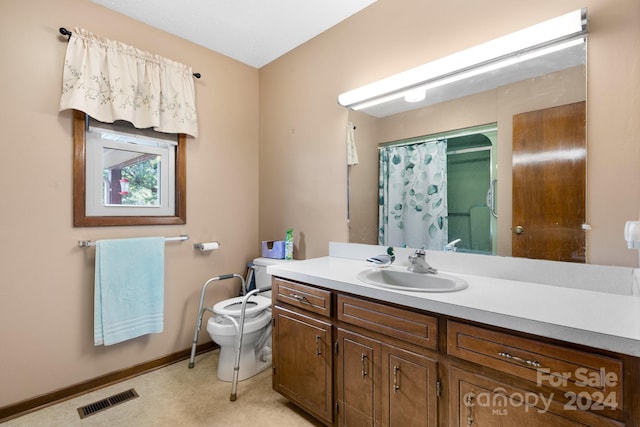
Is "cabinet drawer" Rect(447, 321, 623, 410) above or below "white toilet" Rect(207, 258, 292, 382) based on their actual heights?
above

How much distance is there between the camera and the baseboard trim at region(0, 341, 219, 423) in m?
1.73

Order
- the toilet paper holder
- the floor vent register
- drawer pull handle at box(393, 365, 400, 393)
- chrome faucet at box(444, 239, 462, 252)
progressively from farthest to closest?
the floor vent register, chrome faucet at box(444, 239, 462, 252), drawer pull handle at box(393, 365, 400, 393), the toilet paper holder

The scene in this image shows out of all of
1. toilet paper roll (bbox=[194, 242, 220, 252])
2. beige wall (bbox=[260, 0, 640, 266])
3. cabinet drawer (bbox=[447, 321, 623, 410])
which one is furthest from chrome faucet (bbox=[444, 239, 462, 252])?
toilet paper roll (bbox=[194, 242, 220, 252])

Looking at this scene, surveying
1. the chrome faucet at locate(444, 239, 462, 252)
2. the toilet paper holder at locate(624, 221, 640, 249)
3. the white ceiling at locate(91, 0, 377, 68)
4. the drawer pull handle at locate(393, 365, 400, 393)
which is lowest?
the drawer pull handle at locate(393, 365, 400, 393)

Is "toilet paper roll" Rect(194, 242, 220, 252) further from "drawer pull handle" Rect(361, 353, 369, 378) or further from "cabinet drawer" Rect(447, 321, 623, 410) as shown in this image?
"cabinet drawer" Rect(447, 321, 623, 410)

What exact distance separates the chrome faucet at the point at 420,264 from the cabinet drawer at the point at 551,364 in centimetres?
53

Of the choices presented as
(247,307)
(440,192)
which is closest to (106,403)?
(247,307)

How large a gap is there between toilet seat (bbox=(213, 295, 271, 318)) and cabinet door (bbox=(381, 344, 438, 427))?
43.9 inches

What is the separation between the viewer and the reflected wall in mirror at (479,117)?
4.35 feet

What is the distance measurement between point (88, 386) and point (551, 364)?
2573 mm

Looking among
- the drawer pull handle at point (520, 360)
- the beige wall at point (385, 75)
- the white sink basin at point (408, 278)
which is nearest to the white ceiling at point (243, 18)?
the beige wall at point (385, 75)

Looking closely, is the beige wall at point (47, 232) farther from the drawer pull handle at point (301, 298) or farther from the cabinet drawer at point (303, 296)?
the drawer pull handle at point (301, 298)

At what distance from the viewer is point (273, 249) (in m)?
2.60

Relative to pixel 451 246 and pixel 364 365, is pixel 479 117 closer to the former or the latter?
pixel 451 246
